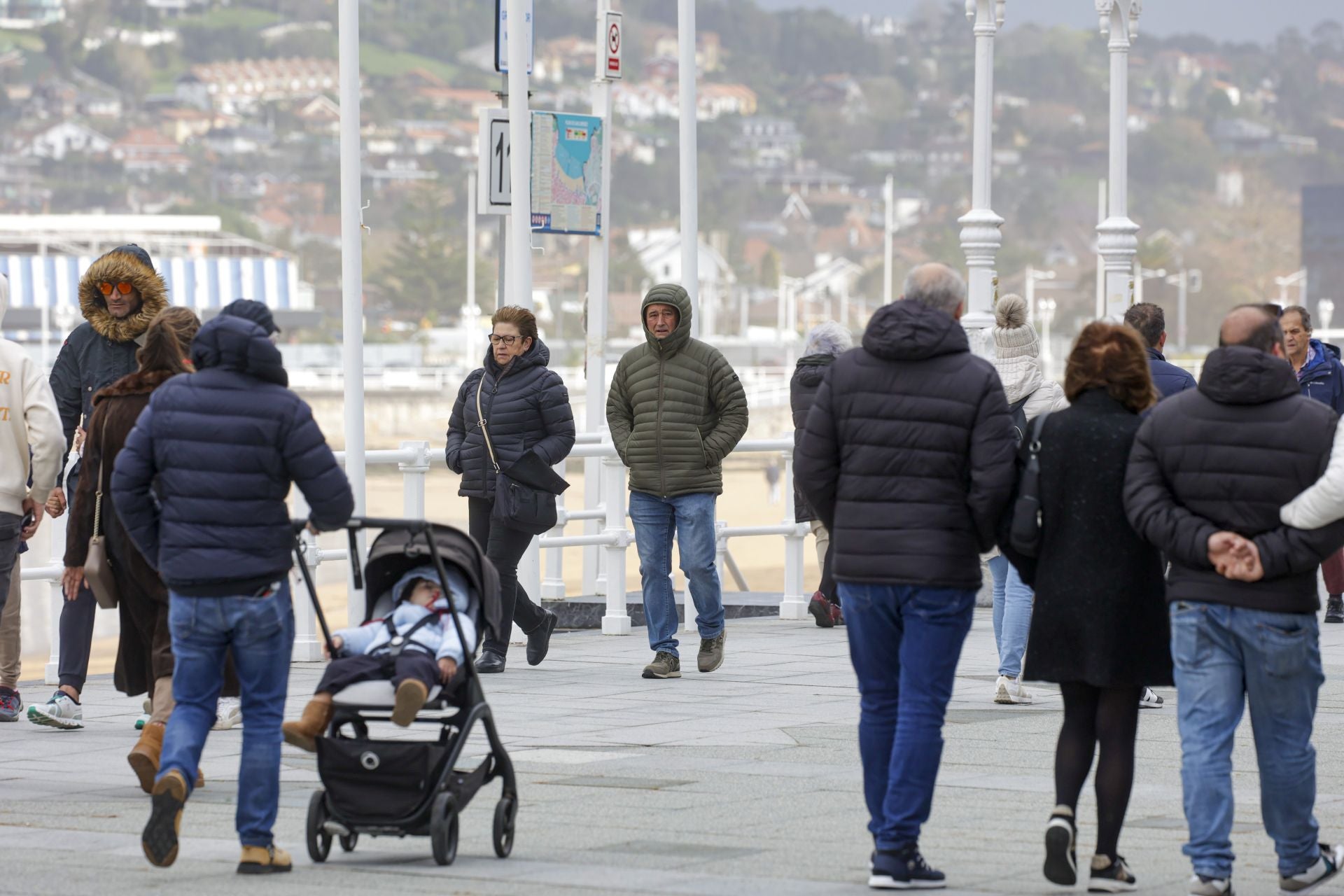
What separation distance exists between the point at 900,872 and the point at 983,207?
469 inches

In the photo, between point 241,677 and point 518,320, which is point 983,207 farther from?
point 241,677

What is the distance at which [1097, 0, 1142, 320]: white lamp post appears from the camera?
59.1 ft

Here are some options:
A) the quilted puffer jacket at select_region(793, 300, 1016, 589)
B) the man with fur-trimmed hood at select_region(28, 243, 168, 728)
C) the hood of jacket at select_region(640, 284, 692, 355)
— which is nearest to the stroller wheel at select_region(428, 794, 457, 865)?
the quilted puffer jacket at select_region(793, 300, 1016, 589)

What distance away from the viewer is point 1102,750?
636 cm

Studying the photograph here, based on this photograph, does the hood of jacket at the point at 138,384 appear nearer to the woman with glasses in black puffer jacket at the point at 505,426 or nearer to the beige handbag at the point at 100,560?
the beige handbag at the point at 100,560

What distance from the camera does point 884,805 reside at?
630 centimetres

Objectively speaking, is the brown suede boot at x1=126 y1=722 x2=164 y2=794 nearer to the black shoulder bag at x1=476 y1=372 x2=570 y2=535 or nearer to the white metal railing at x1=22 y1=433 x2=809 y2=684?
the white metal railing at x1=22 y1=433 x2=809 y2=684

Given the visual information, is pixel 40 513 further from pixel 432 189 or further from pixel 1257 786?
pixel 432 189

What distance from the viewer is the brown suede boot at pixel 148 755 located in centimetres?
742

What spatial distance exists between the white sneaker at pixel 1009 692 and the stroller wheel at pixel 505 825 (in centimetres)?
428

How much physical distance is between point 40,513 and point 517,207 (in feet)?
16.6

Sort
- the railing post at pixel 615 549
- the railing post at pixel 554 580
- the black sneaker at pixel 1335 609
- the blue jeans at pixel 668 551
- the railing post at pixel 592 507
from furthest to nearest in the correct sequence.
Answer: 1. the railing post at pixel 592 507
2. the railing post at pixel 554 580
3. the black sneaker at pixel 1335 609
4. the railing post at pixel 615 549
5. the blue jeans at pixel 668 551

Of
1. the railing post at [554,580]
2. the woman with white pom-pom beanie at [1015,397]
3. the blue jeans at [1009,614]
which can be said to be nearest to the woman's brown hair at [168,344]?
the woman with white pom-pom beanie at [1015,397]

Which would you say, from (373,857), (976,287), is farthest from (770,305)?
(373,857)
